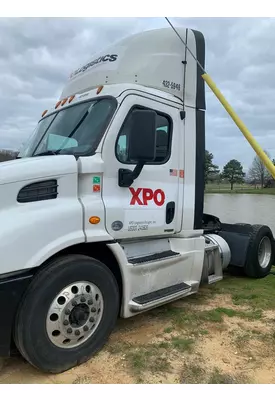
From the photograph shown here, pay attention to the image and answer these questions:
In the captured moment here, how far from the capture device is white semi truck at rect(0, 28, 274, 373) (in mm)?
3096

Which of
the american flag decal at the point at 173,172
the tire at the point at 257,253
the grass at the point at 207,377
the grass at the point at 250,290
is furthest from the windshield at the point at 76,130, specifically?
the tire at the point at 257,253

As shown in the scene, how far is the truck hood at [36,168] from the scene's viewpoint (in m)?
3.13

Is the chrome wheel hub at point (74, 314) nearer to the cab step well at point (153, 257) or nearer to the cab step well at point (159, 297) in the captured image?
the cab step well at point (159, 297)

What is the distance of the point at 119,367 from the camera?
11.0ft

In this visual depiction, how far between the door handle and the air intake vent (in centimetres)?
158

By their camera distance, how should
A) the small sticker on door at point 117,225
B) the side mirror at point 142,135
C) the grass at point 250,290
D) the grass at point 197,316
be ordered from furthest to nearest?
the grass at point 250,290 → the grass at point 197,316 → the small sticker on door at point 117,225 → the side mirror at point 142,135

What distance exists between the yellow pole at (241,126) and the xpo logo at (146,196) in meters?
1.31

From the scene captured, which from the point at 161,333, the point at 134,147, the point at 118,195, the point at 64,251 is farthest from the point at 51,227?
the point at 161,333

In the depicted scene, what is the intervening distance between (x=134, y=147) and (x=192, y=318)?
2.28 m

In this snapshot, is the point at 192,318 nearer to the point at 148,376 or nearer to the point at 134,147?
the point at 148,376

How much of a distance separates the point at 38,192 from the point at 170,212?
5.92 ft

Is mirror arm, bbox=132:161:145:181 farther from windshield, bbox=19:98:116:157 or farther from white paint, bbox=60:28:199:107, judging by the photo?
white paint, bbox=60:28:199:107

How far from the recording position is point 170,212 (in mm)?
4496

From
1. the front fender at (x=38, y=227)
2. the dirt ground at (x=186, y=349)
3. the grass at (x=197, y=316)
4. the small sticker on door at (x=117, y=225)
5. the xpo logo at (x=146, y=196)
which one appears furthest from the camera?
the grass at (x=197, y=316)
